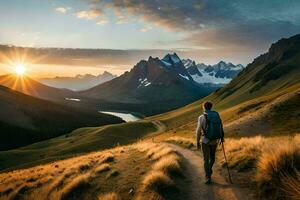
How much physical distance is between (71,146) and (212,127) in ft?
275

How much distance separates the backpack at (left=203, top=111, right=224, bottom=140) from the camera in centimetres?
1403

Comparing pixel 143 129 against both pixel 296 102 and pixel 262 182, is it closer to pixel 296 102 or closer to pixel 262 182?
pixel 296 102

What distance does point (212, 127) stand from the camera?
1407cm

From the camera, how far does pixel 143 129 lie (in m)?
134

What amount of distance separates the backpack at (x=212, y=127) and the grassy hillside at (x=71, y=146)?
57.3 meters

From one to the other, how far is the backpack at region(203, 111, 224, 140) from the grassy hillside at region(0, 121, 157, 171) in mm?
57298

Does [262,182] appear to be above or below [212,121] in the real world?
below

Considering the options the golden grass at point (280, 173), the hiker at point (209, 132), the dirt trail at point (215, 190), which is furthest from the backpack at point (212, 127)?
the golden grass at point (280, 173)

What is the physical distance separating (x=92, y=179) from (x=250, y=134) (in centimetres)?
3725

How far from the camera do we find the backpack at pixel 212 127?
46.0 feet

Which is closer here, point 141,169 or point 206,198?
point 206,198

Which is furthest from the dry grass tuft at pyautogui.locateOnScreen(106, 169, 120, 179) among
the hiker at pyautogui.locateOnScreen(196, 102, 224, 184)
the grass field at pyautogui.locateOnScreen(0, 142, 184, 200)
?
the hiker at pyautogui.locateOnScreen(196, 102, 224, 184)

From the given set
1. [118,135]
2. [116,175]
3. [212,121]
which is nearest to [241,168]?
[212,121]

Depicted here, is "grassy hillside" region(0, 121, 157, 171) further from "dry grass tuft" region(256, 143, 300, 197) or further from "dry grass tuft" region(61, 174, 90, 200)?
"dry grass tuft" region(256, 143, 300, 197)
